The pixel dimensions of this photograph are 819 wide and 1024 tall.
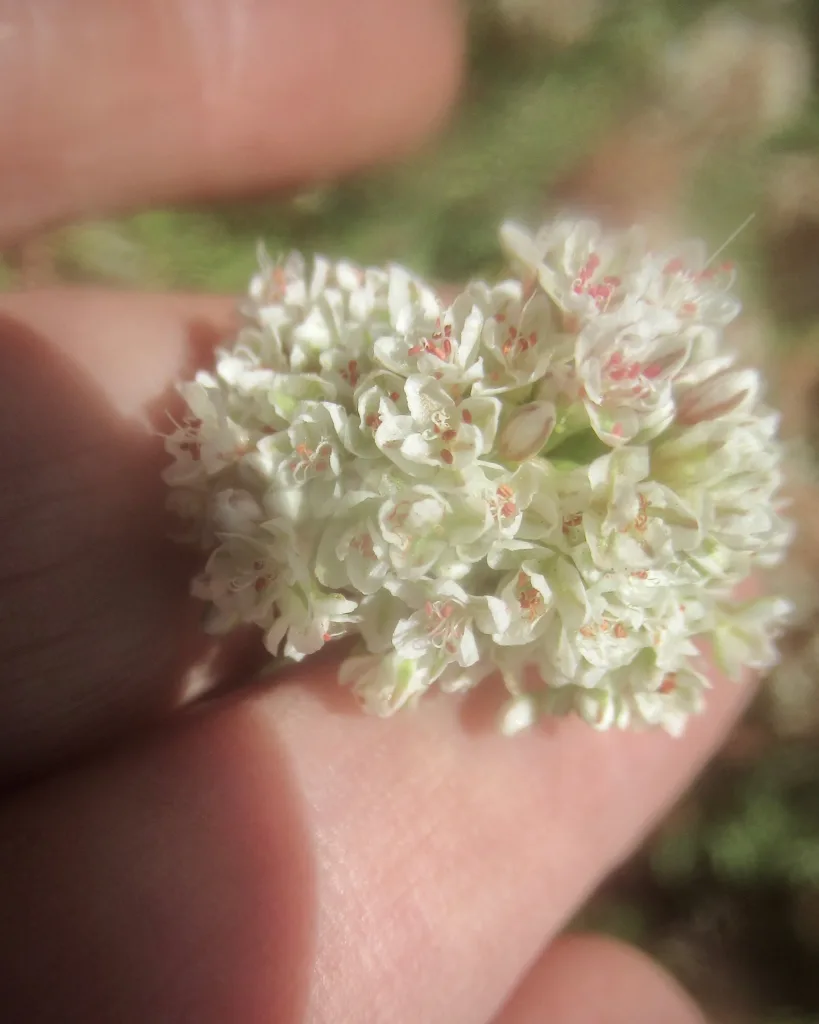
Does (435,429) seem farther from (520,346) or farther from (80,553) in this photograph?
(80,553)

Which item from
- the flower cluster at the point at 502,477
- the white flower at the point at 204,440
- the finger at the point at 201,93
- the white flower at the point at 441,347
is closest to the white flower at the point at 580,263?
the flower cluster at the point at 502,477

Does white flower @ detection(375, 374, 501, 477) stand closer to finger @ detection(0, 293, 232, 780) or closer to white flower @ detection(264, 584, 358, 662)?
white flower @ detection(264, 584, 358, 662)

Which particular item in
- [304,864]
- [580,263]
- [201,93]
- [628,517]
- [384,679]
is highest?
[201,93]

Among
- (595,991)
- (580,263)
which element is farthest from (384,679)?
(595,991)

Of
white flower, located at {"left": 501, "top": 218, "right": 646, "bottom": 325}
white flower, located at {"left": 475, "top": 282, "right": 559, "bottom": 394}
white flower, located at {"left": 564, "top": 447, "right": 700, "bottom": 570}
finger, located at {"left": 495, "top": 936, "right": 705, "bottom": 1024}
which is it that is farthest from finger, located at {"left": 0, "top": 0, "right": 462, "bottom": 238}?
finger, located at {"left": 495, "top": 936, "right": 705, "bottom": 1024}

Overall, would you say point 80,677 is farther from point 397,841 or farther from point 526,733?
point 526,733

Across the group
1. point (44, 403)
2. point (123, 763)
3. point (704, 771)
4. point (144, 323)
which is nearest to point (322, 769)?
point (123, 763)
